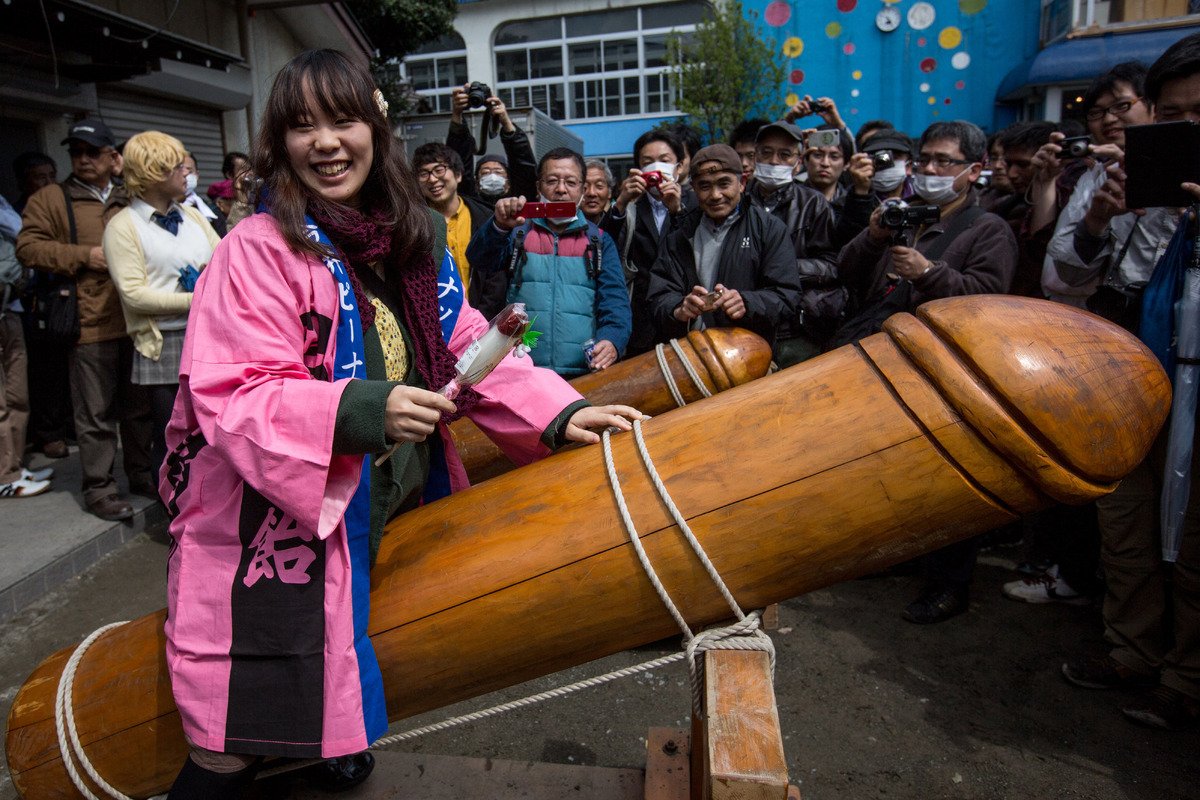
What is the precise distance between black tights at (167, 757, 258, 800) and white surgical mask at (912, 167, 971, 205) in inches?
Answer: 128

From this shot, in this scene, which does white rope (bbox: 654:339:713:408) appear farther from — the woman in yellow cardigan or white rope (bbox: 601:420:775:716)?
the woman in yellow cardigan

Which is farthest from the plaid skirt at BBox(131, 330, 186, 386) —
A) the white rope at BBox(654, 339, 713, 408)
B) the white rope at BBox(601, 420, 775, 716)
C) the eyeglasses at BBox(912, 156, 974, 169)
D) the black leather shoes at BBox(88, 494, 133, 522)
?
the eyeglasses at BBox(912, 156, 974, 169)

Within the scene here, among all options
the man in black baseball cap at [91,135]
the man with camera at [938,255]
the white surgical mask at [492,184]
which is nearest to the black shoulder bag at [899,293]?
the man with camera at [938,255]

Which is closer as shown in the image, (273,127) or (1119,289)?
(273,127)

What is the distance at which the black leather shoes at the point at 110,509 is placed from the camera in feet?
13.5

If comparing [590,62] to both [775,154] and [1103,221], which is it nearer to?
[775,154]

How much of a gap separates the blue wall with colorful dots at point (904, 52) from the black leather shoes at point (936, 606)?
1566 cm

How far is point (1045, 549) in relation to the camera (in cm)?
363

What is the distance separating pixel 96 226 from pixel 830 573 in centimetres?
452

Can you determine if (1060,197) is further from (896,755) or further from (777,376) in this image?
(777,376)

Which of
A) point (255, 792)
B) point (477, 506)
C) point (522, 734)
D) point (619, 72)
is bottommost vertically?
point (522, 734)

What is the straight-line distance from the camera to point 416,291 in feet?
5.69

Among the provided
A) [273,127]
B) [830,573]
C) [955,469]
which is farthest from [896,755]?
[273,127]

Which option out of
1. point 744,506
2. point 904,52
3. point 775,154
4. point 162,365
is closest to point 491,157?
point 775,154
